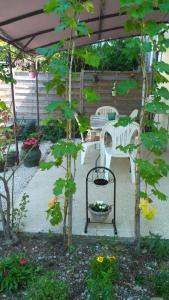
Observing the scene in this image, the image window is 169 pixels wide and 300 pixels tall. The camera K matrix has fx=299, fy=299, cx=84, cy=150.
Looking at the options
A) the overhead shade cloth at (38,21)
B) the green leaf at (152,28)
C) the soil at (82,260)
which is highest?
the overhead shade cloth at (38,21)

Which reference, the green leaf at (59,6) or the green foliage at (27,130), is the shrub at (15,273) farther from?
the green foliage at (27,130)

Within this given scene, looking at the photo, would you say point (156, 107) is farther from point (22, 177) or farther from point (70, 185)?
point (22, 177)

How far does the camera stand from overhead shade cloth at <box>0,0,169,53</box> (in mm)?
2904

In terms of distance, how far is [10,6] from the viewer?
2736 mm

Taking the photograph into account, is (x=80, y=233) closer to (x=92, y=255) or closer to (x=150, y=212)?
(x=92, y=255)

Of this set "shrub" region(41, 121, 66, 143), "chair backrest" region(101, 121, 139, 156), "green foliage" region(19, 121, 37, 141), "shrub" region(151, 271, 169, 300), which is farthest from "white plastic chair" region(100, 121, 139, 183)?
"green foliage" region(19, 121, 37, 141)

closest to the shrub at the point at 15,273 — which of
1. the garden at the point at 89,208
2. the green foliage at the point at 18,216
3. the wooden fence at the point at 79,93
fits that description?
the garden at the point at 89,208

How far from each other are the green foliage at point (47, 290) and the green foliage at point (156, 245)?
0.83 meters

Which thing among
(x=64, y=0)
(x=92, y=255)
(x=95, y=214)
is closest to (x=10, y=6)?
(x=64, y=0)

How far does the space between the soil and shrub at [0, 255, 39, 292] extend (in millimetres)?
66

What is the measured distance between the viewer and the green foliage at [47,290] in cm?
186

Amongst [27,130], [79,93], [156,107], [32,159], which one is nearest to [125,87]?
[156,107]

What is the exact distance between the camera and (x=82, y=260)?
7.71 ft

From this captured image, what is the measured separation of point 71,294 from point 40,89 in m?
5.80
